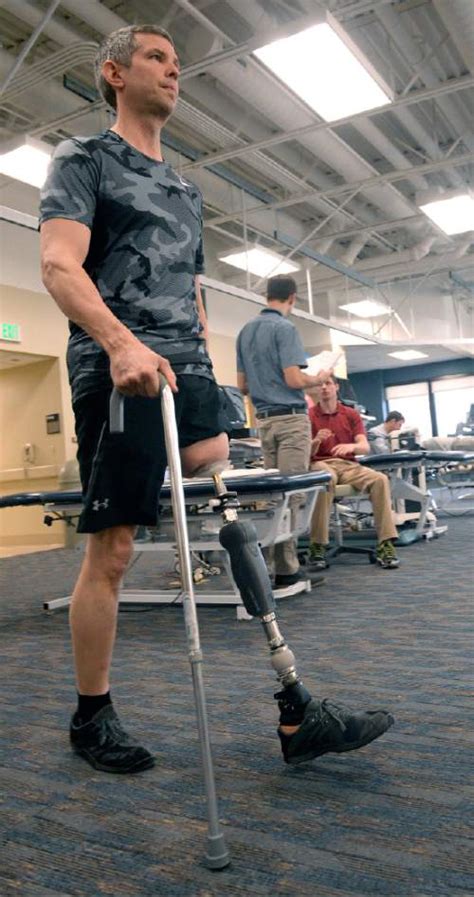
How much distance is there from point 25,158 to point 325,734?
512cm

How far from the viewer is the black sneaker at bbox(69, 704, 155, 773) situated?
52.8 inches

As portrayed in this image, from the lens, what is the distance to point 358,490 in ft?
13.4

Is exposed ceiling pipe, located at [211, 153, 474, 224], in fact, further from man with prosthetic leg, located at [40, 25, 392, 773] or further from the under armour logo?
the under armour logo

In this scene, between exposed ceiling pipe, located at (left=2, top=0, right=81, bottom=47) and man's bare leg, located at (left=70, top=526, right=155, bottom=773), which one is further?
exposed ceiling pipe, located at (left=2, top=0, right=81, bottom=47)

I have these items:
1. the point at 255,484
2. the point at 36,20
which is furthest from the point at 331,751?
the point at 36,20

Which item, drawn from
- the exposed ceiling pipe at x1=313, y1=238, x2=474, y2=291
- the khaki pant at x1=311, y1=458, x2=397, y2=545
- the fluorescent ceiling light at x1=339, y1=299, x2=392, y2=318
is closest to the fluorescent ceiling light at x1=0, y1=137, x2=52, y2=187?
the khaki pant at x1=311, y1=458, x2=397, y2=545

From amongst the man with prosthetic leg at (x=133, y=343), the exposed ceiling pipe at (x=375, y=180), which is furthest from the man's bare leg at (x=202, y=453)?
the exposed ceiling pipe at (x=375, y=180)

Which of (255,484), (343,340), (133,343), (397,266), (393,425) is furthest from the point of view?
(343,340)

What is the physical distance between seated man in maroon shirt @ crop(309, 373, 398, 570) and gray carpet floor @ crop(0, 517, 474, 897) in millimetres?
1303

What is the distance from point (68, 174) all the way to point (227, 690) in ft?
4.13

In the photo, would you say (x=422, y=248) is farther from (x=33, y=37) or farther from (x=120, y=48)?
(x=120, y=48)

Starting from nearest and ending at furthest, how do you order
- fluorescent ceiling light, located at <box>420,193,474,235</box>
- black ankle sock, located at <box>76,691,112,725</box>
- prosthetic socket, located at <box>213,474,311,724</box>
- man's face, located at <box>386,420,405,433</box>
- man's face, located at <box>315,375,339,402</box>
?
prosthetic socket, located at <box>213,474,311,724</box>
black ankle sock, located at <box>76,691,112,725</box>
man's face, located at <box>315,375,339,402</box>
fluorescent ceiling light, located at <box>420,193,474,235</box>
man's face, located at <box>386,420,405,433</box>

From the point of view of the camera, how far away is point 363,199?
8531mm

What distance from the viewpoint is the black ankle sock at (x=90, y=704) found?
1.38m
